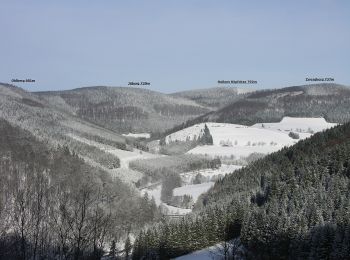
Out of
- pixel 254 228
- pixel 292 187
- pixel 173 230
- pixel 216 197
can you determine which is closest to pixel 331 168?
pixel 292 187

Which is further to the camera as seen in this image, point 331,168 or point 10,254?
point 331,168

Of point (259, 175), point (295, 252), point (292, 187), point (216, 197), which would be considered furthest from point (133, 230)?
point (295, 252)

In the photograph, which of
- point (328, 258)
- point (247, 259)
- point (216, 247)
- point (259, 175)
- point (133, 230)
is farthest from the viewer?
point (133, 230)

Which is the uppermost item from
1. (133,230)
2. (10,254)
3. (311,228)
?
(311,228)

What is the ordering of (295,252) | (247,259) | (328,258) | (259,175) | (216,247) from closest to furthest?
(328,258) → (295,252) → (247,259) → (216,247) → (259,175)

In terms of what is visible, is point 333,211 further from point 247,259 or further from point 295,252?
point 247,259

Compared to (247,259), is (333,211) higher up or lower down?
higher up
